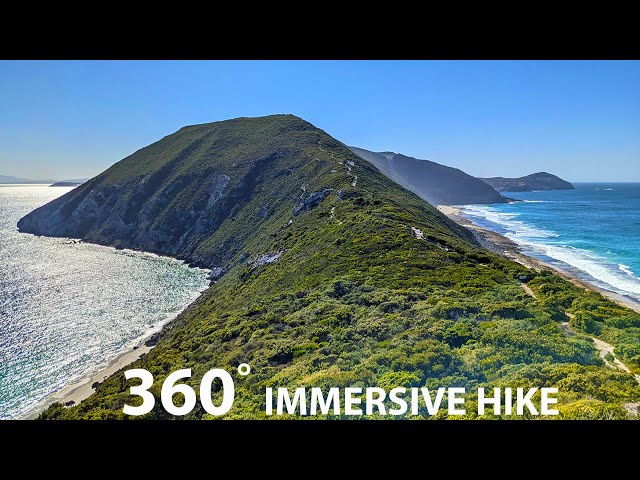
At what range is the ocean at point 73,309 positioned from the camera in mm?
22516

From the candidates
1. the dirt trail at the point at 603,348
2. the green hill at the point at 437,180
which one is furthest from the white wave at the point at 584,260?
the green hill at the point at 437,180

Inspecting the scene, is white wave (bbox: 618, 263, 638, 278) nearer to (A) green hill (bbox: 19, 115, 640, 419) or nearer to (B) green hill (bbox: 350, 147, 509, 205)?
(A) green hill (bbox: 19, 115, 640, 419)

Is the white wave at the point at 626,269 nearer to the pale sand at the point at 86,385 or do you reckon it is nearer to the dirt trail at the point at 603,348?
the dirt trail at the point at 603,348

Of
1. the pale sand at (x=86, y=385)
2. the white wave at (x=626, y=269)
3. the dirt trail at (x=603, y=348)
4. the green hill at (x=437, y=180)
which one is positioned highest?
the green hill at (x=437, y=180)

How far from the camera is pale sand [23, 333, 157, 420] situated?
62.6 feet

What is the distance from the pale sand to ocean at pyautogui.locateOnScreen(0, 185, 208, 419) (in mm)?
524

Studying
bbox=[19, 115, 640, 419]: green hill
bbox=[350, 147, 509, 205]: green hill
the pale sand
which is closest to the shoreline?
bbox=[19, 115, 640, 419]: green hill

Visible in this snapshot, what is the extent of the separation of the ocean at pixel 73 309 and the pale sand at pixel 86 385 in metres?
0.52

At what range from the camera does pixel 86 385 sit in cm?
2109

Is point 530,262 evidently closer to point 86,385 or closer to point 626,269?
point 626,269

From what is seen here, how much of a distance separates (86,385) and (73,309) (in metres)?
15.8
